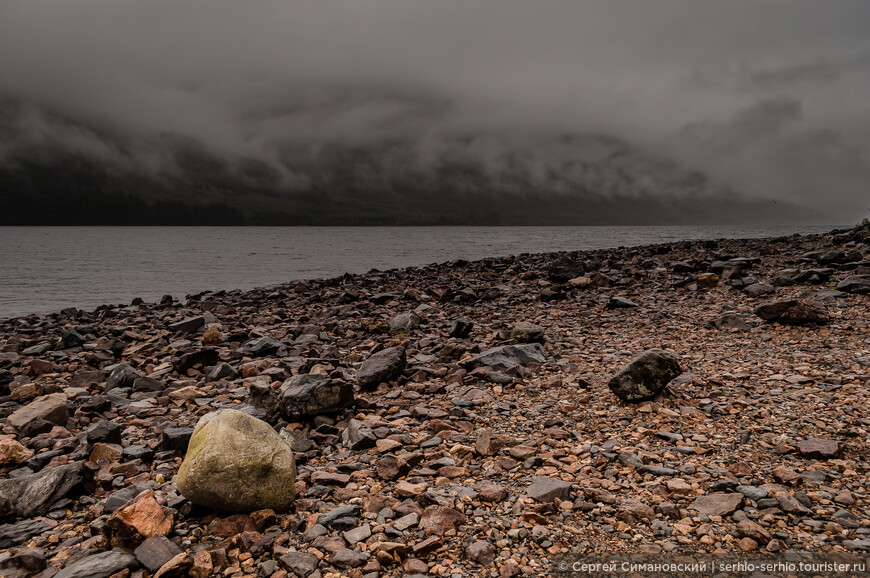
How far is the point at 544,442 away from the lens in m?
5.77

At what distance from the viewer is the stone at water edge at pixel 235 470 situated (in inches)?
179

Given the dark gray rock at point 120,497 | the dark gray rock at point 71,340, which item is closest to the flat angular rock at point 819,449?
the dark gray rock at point 120,497

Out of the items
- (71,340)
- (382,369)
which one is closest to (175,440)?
(382,369)

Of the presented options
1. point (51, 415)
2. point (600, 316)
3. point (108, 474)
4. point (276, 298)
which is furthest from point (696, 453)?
point (276, 298)

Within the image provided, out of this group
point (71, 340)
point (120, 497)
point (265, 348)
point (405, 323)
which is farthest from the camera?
point (71, 340)

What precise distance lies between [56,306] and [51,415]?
25864 mm

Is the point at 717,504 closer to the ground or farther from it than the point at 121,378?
farther from it

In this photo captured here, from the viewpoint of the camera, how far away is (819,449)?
187 inches

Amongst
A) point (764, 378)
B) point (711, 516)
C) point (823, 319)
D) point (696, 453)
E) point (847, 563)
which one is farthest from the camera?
point (823, 319)

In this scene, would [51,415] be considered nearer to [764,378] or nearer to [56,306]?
[764,378]

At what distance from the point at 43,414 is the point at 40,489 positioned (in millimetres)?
2931

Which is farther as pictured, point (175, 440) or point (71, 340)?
point (71, 340)

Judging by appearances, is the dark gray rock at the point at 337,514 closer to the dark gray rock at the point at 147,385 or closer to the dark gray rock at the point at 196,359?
the dark gray rock at the point at 147,385

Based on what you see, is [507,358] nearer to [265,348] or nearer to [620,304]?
[620,304]
